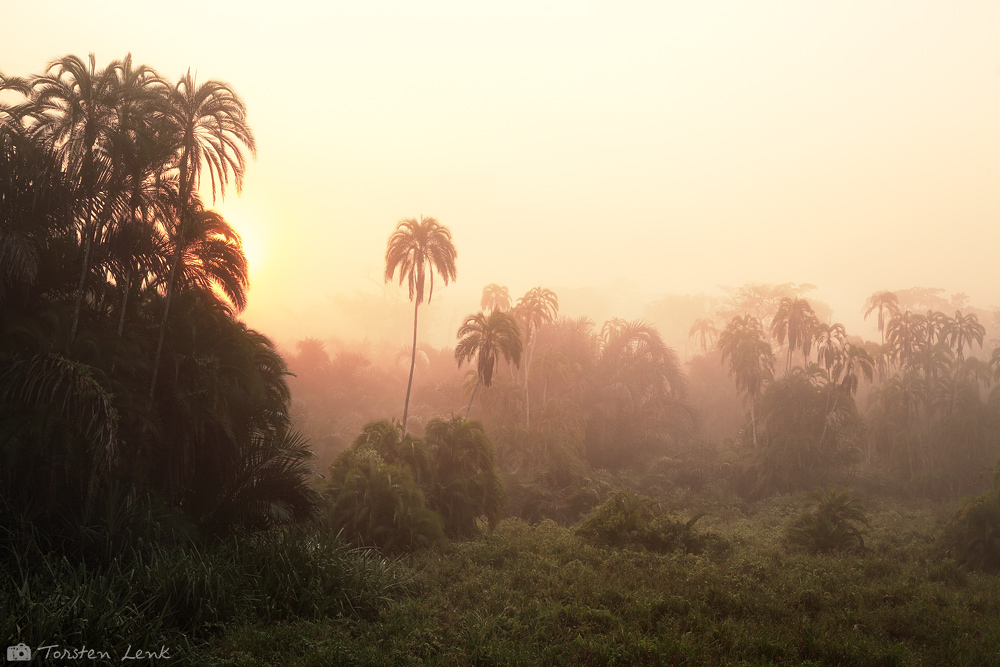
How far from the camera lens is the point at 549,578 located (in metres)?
12.4

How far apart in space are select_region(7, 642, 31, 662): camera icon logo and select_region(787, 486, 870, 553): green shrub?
62.6 feet

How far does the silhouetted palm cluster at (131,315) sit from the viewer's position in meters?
9.92

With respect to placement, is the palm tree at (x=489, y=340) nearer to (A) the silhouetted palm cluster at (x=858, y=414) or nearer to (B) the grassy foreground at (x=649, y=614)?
(B) the grassy foreground at (x=649, y=614)

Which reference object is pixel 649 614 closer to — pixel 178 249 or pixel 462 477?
pixel 462 477

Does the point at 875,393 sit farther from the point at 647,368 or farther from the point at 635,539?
the point at 635,539

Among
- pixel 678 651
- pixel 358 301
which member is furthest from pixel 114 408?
pixel 358 301

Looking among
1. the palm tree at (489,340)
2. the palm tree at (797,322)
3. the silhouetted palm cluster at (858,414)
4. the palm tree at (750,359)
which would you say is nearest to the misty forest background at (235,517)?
the palm tree at (489,340)

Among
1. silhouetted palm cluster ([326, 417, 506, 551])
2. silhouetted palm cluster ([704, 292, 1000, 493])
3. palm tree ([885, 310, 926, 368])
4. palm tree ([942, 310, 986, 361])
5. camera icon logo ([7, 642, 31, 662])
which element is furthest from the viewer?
palm tree ([885, 310, 926, 368])

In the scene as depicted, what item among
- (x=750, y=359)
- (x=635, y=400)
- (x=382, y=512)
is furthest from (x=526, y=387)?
(x=382, y=512)

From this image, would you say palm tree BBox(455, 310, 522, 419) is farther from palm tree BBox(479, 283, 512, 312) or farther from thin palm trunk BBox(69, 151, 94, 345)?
palm tree BBox(479, 283, 512, 312)

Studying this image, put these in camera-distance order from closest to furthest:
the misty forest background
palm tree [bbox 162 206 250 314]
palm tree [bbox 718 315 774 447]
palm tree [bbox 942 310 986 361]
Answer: the misty forest background, palm tree [bbox 162 206 250 314], palm tree [bbox 718 315 774 447], palm tree [bbox 942 310 986 361]

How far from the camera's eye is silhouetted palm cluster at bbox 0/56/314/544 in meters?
9.92

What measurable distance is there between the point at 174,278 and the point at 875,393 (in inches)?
1662

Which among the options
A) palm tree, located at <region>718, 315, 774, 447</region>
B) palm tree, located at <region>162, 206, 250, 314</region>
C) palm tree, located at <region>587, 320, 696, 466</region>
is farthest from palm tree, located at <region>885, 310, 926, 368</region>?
palm tree, located at <region>162, 206, 250, 314</region>
